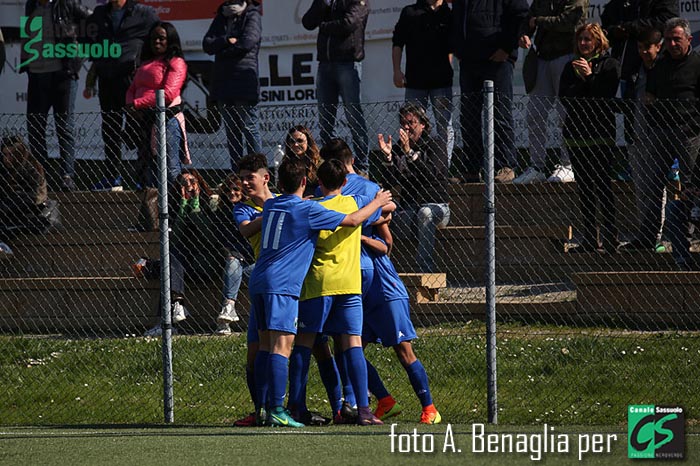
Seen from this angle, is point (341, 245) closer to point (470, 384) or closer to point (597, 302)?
point (470, 384)

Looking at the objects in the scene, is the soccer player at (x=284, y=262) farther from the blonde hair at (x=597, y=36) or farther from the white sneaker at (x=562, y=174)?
the white sneaker at (x=562, y=174)

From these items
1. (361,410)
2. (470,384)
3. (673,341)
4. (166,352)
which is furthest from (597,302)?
(166,352)

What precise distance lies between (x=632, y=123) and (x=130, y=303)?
493 centimetres

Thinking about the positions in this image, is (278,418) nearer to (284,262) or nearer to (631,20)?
(284,262)

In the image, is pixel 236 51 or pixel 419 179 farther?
pixel 236 51

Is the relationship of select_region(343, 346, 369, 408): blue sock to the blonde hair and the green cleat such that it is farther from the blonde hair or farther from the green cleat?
the blonde hair

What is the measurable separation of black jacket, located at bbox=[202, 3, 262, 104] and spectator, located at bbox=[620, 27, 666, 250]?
4.14 metres

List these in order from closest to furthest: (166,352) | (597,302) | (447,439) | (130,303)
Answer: (447,439), (166,352), (597,302), (130,303)

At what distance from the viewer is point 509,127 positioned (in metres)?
11.1

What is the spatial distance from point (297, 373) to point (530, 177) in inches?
170

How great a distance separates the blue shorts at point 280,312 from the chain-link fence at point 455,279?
6.16ft

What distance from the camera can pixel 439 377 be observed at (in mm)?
9820

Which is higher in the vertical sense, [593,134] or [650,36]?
[650,36]

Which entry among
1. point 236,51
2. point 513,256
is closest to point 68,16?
point 236,51
